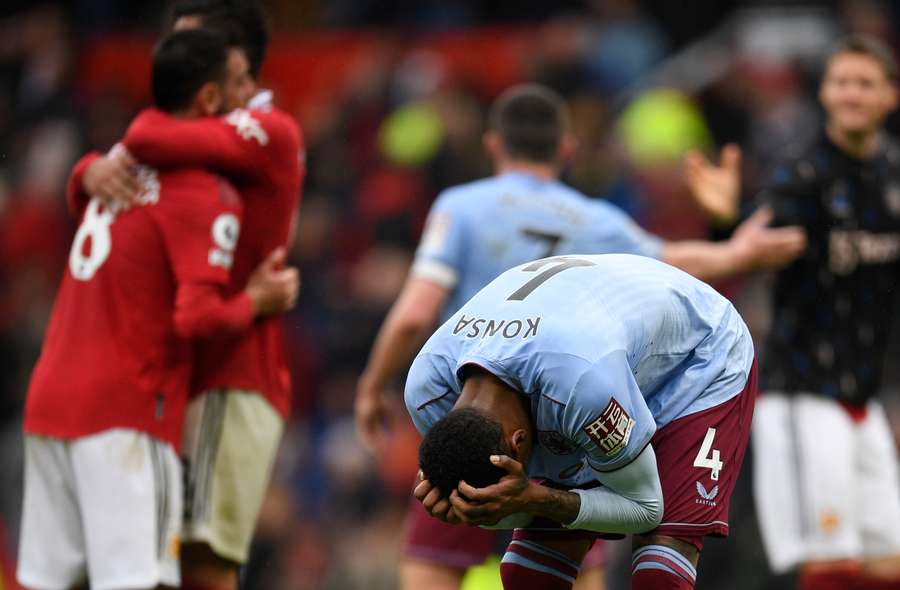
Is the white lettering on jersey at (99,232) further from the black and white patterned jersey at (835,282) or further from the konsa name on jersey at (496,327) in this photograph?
the black and white patterned jersey at (835,282)

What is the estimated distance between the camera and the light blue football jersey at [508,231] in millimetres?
6547

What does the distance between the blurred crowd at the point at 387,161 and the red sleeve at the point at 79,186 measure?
4732mm

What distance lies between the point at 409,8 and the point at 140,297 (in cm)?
956

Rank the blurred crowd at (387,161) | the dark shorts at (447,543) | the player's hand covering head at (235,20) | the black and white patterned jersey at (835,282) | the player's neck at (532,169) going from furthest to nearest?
the blurred crowd at (387,161)
the black and white patterned jersey at (835,282)
the player's neck at (532,169)
the dark shorts at (447,543)
the player's hand covering head at (235,20)

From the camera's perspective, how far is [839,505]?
6.83m

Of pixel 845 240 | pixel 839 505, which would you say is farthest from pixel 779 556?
pixel 845 240

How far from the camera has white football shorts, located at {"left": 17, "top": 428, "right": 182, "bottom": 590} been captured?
5.45 m

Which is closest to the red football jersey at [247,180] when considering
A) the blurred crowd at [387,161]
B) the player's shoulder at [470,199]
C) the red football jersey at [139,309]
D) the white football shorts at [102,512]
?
the red football jersey at [139,309]

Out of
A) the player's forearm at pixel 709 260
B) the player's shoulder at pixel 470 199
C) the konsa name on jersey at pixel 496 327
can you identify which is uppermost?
the konsa name on jersey at pixel 496 327

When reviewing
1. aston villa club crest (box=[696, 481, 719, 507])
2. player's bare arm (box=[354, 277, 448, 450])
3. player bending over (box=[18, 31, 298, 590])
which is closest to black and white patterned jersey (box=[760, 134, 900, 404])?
player's bare arm (box=[354, 277, 448, 450])

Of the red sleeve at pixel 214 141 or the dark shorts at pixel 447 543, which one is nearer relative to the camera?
the red sleeve at pixel 214 141

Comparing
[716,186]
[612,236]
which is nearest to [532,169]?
[612,236]

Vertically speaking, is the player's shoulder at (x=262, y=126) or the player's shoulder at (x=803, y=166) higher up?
the player's shoulder at (x=262, y=126)

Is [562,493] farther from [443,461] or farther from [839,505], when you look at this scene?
[839,505]
